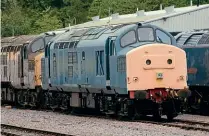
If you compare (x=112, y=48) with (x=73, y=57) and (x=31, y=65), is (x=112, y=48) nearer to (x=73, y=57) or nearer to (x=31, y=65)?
(x=73, y=57)

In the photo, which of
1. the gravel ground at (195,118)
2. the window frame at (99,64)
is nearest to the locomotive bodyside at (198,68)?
→ the gravel ground at (195,118)

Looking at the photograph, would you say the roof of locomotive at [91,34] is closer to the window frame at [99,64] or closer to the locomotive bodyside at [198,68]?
the window frame at [99,64]

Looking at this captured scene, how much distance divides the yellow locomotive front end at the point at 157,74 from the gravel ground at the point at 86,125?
1057mm

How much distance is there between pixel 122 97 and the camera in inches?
861

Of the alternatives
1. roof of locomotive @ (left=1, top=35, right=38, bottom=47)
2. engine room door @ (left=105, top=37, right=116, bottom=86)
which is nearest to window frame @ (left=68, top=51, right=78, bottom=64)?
engine room door @ (left=105, top=37, right=116, bottom=86)

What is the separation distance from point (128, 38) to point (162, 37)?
1.18 meters

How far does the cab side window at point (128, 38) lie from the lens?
21922 mm

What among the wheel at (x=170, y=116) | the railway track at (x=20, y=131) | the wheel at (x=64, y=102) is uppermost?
the wheel at (x=64, y=102)

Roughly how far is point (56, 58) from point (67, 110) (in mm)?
2135

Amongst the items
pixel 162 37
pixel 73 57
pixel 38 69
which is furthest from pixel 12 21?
pixel 162 37

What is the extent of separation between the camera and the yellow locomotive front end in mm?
21109

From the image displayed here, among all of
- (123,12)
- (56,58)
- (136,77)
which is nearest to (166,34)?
(136,77)

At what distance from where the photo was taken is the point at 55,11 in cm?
9194

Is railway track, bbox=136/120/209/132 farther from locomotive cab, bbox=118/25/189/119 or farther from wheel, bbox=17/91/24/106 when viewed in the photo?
wheel, bbox=17/91/24/106
